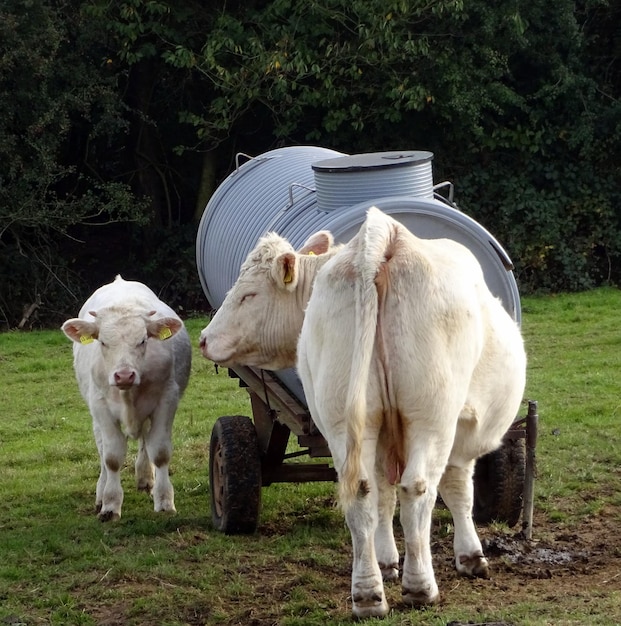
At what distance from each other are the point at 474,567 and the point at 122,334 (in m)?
3.19

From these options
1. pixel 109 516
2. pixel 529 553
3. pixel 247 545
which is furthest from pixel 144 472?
pixel 529 553

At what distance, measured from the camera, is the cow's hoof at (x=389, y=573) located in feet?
18.2

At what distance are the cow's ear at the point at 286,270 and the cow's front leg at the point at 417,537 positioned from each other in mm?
1542

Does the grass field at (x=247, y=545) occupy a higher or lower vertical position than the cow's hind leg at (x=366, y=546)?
lower

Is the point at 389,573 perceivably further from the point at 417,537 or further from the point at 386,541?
the point at 417,537

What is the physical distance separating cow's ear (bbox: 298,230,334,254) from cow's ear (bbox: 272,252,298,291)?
0.22m

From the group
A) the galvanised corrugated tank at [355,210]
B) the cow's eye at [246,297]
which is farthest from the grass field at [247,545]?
the cow's eye at [246,297]

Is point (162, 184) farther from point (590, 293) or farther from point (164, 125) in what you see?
point (590, 293)

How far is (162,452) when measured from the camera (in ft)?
26.1

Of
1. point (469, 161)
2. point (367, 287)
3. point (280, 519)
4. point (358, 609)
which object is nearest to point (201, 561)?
point (280, 519)

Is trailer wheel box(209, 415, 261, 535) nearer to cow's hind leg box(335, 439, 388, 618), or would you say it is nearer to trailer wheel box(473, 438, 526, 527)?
trailer wheel box(473, 438, 526, 527)

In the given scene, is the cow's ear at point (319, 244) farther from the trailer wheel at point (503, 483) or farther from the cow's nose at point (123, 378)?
the cow's nose at point (123, 378)

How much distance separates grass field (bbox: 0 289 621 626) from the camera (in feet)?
17.8

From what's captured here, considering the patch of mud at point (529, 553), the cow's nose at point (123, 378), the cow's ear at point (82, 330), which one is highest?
the cow's ear at point (82, 330)
